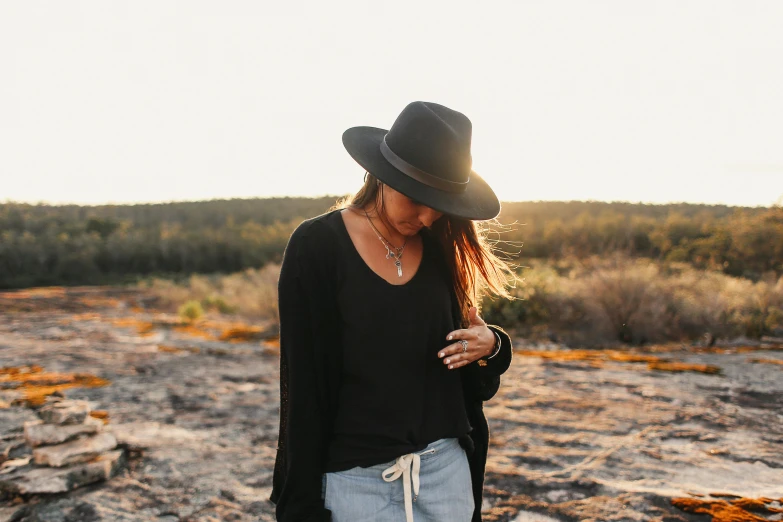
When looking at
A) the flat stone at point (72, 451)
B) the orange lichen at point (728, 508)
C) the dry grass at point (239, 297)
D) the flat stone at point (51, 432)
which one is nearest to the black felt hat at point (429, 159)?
the orange lichen at point (728, 508)

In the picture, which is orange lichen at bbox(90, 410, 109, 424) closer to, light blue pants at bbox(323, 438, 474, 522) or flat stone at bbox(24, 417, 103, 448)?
flat stone at bbox(24, 417, 103, 448)

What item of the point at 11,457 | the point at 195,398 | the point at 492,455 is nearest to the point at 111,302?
the point at 195,398

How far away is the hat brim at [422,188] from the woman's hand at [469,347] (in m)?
0.30

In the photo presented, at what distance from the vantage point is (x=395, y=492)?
53.1 inches

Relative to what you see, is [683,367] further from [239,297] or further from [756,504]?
[239,297]

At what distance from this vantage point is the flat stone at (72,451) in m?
3.32

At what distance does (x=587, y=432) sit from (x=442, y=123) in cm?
317

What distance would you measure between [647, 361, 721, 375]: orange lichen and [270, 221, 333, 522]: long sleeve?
15.9ft

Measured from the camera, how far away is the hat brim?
131 cm

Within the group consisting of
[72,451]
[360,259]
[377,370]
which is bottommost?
[72,451]

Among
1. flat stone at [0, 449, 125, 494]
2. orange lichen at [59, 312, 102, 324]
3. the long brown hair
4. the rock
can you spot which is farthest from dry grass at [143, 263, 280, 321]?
the long brown hair

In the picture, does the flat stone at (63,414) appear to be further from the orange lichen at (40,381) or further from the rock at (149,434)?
the orange lichen at (40,381)

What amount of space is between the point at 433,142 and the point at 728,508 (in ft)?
8.18

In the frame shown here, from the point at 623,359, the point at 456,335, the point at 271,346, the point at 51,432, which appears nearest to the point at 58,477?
the point at 51,432
